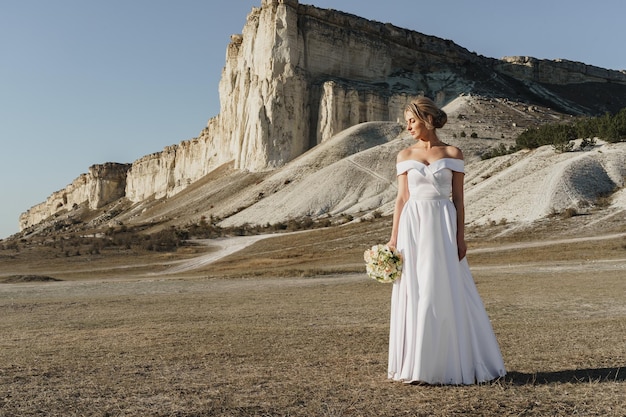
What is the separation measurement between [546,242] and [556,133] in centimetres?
1955

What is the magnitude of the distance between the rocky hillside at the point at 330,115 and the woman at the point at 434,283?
2892cm

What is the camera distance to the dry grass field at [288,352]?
4.96 m

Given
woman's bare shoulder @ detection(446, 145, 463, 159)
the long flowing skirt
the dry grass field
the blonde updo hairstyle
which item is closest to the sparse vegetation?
the dry grass field

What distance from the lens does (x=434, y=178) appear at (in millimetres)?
5910

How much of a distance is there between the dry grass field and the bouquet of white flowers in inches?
39.8

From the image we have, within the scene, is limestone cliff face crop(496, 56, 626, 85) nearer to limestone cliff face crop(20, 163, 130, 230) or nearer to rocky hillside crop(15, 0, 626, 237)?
rocky hillside crop(15, 0, 626, 237)

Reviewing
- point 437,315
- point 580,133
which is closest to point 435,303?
point 437,315

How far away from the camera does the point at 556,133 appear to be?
4341 cm

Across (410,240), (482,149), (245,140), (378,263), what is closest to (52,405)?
(378,263)

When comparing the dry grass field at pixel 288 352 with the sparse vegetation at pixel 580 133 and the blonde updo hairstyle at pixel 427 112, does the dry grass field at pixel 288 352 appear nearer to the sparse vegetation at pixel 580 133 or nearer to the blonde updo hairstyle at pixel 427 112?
the blonde updo hairstyle at pixel 427 112

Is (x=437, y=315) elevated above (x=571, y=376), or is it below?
above

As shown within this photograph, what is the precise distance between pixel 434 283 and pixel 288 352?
2.50 meters

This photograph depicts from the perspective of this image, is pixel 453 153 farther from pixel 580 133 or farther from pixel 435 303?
pixel 580 133

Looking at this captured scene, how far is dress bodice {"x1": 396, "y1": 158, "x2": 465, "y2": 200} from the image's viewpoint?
591 cm
